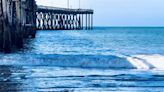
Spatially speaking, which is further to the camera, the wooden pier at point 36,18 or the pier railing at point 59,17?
the pier railing at point 59,17

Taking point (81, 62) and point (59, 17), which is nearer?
point (81, 62)

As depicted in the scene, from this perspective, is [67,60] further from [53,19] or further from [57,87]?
[53,19]

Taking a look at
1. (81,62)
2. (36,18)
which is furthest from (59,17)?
(81,62)

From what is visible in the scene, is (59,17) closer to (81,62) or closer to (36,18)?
(36,18)

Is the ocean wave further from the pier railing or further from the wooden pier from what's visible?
the pier railing

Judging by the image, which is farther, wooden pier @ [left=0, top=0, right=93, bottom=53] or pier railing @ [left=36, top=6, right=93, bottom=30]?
pier railing @ [left=36, top=6, right=93, bottom=30]

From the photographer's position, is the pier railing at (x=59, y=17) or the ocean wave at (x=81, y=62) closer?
the ocean wave at (x=81, y=62)

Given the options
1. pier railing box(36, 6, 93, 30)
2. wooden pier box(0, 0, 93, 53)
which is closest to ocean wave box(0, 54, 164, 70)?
wooden pier box(0, 0, 93, 53)

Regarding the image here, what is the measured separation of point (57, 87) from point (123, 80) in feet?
8.48

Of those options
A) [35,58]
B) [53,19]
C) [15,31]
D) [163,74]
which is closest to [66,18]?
[53,19]

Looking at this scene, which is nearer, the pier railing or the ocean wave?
the ocean wave

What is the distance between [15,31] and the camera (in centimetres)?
3100

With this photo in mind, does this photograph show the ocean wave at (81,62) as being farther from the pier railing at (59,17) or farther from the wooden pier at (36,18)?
the pier railing at (59,17)

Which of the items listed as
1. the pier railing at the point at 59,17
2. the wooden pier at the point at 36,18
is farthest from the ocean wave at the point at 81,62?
the pier railing at the point at 59,17
